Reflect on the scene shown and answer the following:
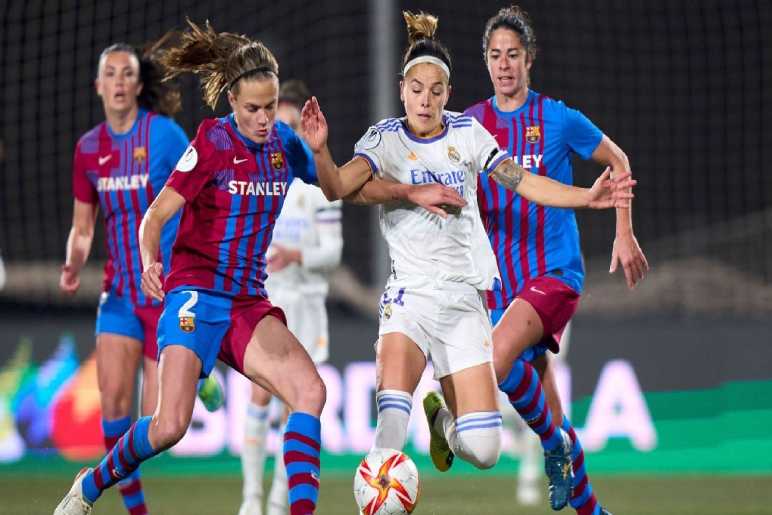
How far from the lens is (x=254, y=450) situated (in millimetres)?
7211

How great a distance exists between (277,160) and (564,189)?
45.0 inches

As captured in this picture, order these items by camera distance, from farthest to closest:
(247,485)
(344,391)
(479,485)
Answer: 1. (344,391)
2. (479,485)
3. (247,485)

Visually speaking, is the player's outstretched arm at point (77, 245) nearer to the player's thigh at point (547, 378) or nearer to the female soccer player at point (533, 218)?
the female soccer player at point (533, 218)

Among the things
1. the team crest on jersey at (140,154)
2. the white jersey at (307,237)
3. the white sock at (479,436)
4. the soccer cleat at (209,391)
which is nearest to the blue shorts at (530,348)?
the white sock at (479,436)

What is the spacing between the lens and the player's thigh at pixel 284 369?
531cm

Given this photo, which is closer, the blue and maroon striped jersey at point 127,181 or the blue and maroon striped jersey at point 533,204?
the blue and maroon striped jersey at point 533,204

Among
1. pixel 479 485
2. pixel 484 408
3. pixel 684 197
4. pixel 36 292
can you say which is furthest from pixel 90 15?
pixel 484 408

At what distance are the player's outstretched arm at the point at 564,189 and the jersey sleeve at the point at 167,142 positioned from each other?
1.76 meters

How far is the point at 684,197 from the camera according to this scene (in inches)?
584

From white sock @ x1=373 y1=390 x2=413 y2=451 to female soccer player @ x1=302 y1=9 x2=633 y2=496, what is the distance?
0.09 feet

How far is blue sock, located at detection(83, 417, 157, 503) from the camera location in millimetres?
5465

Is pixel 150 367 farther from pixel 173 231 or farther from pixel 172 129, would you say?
pixel 172 129

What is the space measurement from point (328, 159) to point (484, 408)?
1.17 metres

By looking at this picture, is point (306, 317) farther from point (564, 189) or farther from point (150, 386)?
point (564, 189)
